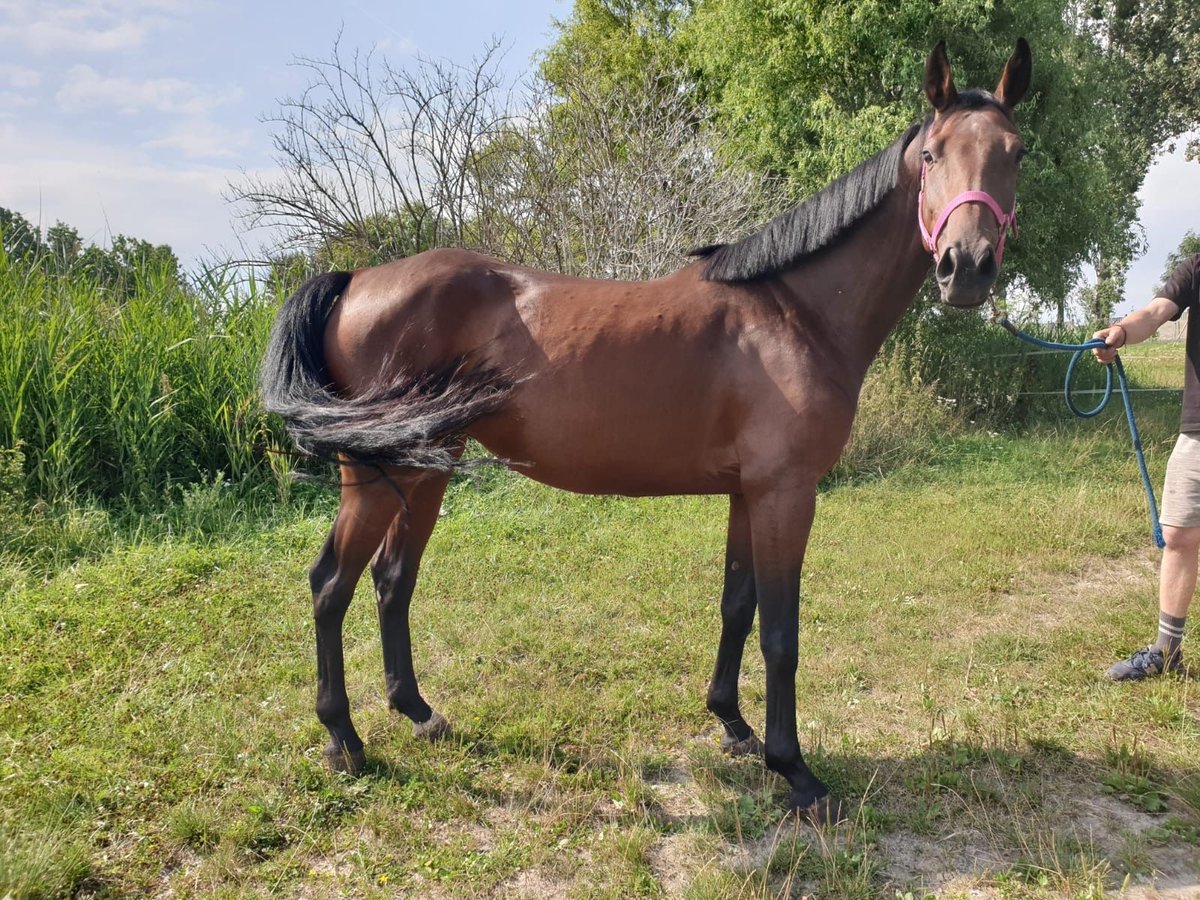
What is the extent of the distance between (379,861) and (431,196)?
820cm

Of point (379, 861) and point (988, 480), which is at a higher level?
point (988, 480)

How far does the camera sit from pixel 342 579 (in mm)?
2594

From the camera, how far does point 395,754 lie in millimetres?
2740

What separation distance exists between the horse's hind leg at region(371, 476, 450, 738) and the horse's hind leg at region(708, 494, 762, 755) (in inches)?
45.0

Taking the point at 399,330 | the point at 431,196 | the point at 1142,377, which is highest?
the point at 431,196

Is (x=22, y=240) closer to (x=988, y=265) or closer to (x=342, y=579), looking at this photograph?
(x=342, y=579)

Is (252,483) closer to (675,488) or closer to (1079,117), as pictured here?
(675,488)

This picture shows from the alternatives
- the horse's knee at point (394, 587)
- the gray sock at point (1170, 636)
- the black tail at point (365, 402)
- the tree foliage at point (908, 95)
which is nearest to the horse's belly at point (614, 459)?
the black tail at point (365, 402)

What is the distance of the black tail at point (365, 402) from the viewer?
7.55 feet

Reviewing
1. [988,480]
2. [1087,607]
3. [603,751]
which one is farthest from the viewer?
[988,480]

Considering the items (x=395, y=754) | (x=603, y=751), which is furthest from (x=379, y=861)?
(x=603, y=751)

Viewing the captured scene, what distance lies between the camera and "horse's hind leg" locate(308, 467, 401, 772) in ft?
8.36

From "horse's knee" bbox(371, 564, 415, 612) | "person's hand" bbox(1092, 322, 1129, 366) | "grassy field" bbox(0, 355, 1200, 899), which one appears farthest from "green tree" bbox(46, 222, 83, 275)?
"person's hand" bbox(1092, 322, 1129, 366)

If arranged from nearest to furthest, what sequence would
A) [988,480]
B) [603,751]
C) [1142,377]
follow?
[603,751] < [988,480] < [1142,377]
